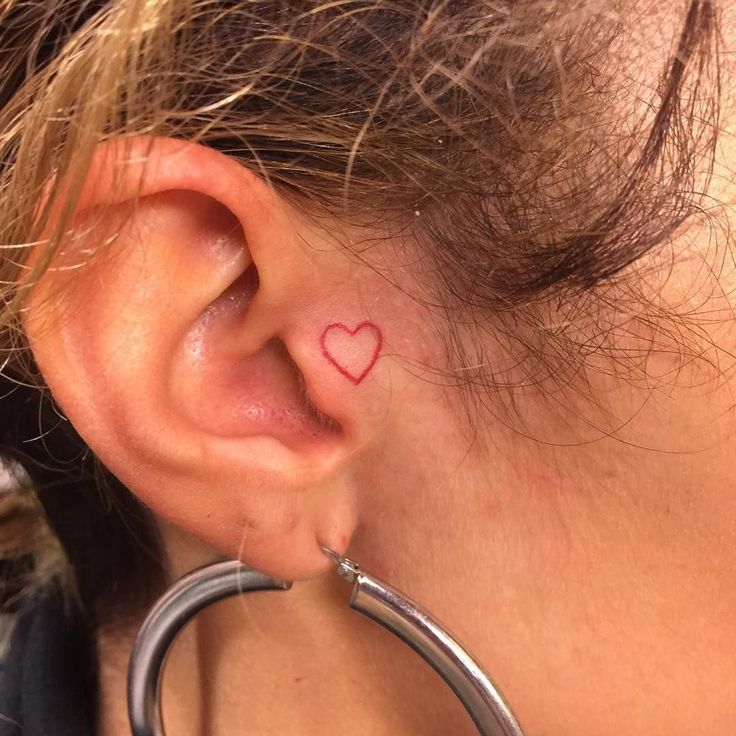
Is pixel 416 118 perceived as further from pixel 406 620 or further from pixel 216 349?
pixel 406 620

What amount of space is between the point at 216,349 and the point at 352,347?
96 millimetres

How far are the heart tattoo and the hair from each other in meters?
0.06

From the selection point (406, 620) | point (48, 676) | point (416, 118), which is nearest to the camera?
point (416, 118)

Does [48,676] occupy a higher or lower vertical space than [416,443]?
lower

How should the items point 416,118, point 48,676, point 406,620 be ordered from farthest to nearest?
point 48,676
point 406,620
point 416,118

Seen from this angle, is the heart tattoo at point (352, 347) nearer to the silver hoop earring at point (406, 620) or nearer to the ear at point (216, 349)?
the ear at point (216, 349)

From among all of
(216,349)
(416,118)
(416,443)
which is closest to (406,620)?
(416,443)

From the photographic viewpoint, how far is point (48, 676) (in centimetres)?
88

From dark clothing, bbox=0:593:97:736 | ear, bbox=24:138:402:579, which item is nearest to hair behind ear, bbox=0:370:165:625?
dark clothing, bbox=0:593:97:736

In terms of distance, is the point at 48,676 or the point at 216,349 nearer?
the point at 216,349

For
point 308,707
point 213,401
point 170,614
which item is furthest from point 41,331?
point 308,707

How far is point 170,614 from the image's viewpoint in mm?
779

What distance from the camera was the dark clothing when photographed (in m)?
0.86

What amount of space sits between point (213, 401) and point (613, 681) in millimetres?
396
